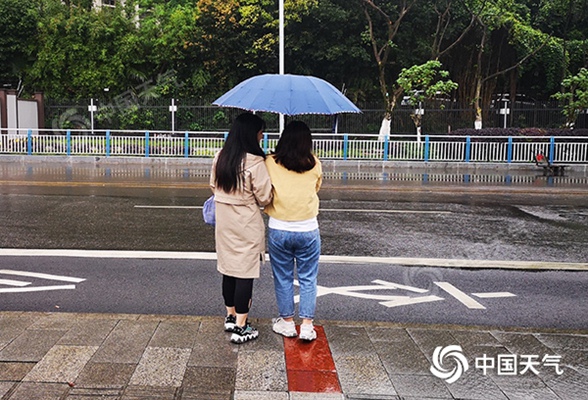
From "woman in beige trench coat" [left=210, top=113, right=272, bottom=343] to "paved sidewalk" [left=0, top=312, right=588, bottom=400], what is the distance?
17.7 inches

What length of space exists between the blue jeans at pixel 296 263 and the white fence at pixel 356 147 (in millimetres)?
18993

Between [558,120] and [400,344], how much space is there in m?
31.6

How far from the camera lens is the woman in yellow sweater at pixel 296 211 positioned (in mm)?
4594

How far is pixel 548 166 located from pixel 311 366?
19.4 m

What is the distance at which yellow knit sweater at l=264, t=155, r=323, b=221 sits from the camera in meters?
4.63

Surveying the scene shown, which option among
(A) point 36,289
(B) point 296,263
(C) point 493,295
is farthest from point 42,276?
(C) point 493,295

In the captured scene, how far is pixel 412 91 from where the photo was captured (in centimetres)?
2741

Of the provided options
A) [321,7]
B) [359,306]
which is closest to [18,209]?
[359,306]

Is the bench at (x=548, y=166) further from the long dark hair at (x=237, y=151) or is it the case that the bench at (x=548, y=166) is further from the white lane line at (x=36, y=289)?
the long dark hair at (x=237, y=151)

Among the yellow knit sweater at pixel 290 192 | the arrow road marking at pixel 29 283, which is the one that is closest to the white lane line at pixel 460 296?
the yellow knit sweater at pixel 290 192

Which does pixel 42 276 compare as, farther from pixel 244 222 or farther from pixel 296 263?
pixel 296 263

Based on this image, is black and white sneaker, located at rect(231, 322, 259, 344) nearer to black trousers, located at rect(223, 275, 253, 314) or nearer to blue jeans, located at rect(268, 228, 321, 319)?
black trousers, located at rect(223, 275, 253, 314)

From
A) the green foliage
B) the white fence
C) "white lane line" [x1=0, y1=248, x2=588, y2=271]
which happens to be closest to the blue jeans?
"white lane line" [x1=0, y1=248, x2=588, y2=271]

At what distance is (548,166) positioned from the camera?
850 inches
